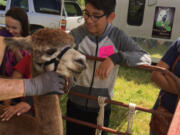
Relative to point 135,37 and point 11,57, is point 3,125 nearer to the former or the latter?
point 11,57

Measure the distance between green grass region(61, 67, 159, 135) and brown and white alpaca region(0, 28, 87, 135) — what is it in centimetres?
212

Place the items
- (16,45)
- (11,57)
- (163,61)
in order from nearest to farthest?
(16,45)
(163,61)
(11,57)

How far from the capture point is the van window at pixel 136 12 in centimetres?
643

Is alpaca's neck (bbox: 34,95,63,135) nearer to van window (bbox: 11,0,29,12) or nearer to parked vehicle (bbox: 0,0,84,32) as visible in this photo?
parked vehicle (bbox: 0,0,84,32)

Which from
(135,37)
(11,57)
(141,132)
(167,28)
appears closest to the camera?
(11,57)

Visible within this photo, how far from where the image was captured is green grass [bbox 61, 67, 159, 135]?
12.0 feet

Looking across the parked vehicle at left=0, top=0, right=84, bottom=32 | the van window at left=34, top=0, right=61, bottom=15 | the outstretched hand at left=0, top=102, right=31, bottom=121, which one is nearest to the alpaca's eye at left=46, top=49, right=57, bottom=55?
the outstretched hand at left=0, top=102, right=31, bottom=121

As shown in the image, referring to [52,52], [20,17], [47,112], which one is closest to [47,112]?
[47,112]

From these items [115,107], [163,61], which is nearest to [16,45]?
[163,61]

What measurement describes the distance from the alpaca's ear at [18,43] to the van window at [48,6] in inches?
268

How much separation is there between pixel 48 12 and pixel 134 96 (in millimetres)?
5174

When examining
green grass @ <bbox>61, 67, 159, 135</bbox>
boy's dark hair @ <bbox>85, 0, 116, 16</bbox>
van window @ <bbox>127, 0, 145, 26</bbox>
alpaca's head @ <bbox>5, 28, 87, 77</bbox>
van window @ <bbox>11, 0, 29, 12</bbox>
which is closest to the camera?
alpaca's head @ <bbox>5, 28, 87, 77</bbox>

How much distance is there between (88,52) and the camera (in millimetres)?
1896

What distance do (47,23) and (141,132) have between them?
6012mm
